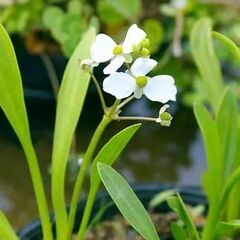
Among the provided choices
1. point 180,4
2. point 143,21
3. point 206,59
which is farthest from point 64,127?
point 143,21

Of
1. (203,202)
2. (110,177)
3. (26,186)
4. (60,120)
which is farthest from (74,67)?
(26,186)

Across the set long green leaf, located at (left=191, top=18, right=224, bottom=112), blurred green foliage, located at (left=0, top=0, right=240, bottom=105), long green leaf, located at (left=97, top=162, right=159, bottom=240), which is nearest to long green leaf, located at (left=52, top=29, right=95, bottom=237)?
long green leaf, located at (left=97, top=162, right=159, bottom=240)

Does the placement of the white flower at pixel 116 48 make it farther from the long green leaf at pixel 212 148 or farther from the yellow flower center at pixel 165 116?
the long green leaf at pixel 212 148

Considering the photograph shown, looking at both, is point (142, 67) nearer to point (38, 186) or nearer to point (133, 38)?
point (133, 38)

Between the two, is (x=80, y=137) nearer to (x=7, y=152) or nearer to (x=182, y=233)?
(x=7, y=152)

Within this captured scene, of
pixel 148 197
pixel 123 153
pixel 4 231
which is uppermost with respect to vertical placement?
pixel 4 231

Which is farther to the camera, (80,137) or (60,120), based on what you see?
(80,137)

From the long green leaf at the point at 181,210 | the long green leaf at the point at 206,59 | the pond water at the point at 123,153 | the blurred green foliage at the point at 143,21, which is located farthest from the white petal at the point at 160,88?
the pond water at the point at 123,153
